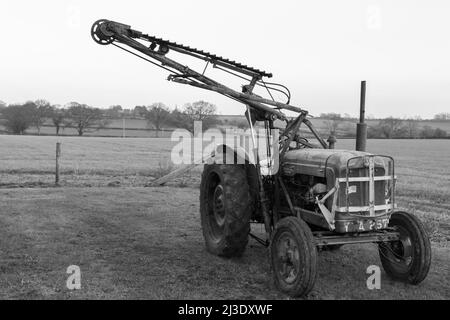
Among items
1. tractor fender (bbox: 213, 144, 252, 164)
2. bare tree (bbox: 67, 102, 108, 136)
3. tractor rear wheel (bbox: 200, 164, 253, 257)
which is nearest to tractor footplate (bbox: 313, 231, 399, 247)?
tractor rear wheel (bbox: 200, 164, 253, 257)

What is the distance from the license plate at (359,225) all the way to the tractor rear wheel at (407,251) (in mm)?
478

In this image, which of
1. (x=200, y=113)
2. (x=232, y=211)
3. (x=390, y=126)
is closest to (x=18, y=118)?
(x=200, y=113)

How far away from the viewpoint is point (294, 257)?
506 centimetres

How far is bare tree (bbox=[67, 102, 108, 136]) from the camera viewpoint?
72750 millimetres

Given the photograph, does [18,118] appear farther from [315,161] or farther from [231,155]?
[315,161]

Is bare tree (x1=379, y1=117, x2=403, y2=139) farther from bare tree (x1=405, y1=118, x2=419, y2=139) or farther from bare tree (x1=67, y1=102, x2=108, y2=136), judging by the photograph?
bare tree (x1=67, y1=102, x2=108, y2=136)

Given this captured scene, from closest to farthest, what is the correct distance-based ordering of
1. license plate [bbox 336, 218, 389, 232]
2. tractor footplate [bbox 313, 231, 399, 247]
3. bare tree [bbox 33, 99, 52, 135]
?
1. tractor footplate [bbox 313, 231, 399, 247]
2. license plate [bbox 336, 218, 389, 232]
3. bare tree [bbox 33, 99, 52, 135]

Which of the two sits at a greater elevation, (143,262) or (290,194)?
(290,194)

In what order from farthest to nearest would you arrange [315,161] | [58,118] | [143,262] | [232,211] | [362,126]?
[58,118] → [362,126] → [143,262] → [232,211] → [315,161]

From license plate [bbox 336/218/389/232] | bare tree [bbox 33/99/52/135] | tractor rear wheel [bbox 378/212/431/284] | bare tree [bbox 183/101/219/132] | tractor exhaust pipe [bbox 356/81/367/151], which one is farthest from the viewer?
bare tree [bbox 33/99/52/135]

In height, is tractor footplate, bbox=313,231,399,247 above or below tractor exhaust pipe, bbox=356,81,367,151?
below

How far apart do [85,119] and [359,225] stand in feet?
237

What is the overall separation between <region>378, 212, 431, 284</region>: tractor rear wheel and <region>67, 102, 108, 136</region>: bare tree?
69.6 meters
